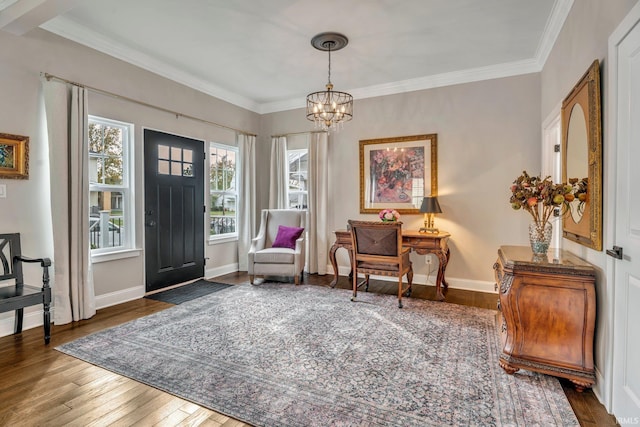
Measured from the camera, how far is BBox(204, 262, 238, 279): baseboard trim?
499 cm

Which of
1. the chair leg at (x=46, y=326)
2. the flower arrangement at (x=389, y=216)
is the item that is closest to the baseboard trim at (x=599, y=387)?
the flower arrangement at (x=389, y=216)

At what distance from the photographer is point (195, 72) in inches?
172

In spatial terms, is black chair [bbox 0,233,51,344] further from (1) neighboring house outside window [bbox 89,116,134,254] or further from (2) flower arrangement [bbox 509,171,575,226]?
(2) flower arrangement [bbox 509,171,575,226]

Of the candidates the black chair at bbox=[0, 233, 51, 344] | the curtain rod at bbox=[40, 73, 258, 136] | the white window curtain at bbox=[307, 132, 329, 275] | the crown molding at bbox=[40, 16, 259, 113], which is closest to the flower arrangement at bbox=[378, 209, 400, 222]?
the white window curtain at bbox=[307, 132, 329, 275]

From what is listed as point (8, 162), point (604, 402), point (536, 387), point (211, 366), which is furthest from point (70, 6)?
point (604, 402)

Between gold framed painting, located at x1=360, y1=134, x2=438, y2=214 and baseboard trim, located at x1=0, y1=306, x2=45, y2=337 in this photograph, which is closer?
baseboard trim, located at x1=0, y1=306, x2=45, y2=337

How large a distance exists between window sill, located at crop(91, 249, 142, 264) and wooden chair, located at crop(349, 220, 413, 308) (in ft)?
8.46

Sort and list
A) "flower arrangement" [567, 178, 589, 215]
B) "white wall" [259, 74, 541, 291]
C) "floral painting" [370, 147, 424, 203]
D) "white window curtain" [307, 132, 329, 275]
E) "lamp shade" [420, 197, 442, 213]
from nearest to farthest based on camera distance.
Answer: "flower arrangement" [567, 178, 589, 215]
"white wall" [259, 74, 541, 291]
"lamp shade" [420, 197, 442, 213]
"floral painting" [370, 147, 424, 203]
"white window curtain" [307, 132, 329, 275]

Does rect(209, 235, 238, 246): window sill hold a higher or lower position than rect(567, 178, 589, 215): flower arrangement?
lower

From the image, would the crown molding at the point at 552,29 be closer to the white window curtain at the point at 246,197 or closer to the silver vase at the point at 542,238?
the silver vase at the point at 542,238

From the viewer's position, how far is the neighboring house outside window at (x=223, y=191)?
5.10m

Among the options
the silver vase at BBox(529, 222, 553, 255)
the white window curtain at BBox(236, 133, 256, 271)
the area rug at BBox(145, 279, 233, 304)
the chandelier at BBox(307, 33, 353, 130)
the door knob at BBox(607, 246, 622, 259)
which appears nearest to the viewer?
the door knob at BBox(607, 246, 622, 259)

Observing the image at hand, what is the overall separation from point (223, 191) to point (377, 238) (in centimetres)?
270

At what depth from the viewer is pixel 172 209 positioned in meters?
4.42
